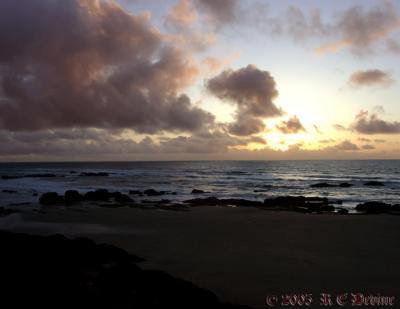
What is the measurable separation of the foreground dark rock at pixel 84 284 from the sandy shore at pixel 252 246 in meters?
1.45

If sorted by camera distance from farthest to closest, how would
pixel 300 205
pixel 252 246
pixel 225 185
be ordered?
pixel 225 185
pixel 300 205
pixel 252 246

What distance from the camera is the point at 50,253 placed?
9.67 m

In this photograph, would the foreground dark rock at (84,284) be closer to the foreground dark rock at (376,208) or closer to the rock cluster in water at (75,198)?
the rock cluster in water at (75,198)

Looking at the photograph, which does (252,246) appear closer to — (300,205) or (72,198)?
(300,205)

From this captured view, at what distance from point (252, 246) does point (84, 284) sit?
264 inches

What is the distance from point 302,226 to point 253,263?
7.38 m

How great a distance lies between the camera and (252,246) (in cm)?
1252

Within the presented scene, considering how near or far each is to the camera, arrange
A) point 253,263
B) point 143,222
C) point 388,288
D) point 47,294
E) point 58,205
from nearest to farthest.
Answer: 1. point 47,294
2. point 388,288
3. point 253,263
4. point 143,222
5. point 58,205

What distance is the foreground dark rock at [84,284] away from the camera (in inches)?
260

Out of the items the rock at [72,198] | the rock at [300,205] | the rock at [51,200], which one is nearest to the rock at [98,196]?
the rock at [72,198]

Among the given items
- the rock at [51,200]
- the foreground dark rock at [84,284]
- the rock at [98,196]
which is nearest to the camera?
the foreground dark rock at [84,284]

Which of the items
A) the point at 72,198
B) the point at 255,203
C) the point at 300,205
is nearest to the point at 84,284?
the point at 255,203

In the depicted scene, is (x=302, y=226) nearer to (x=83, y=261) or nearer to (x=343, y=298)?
(x=343, y=298)

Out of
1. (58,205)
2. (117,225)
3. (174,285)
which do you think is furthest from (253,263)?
(58,205)
